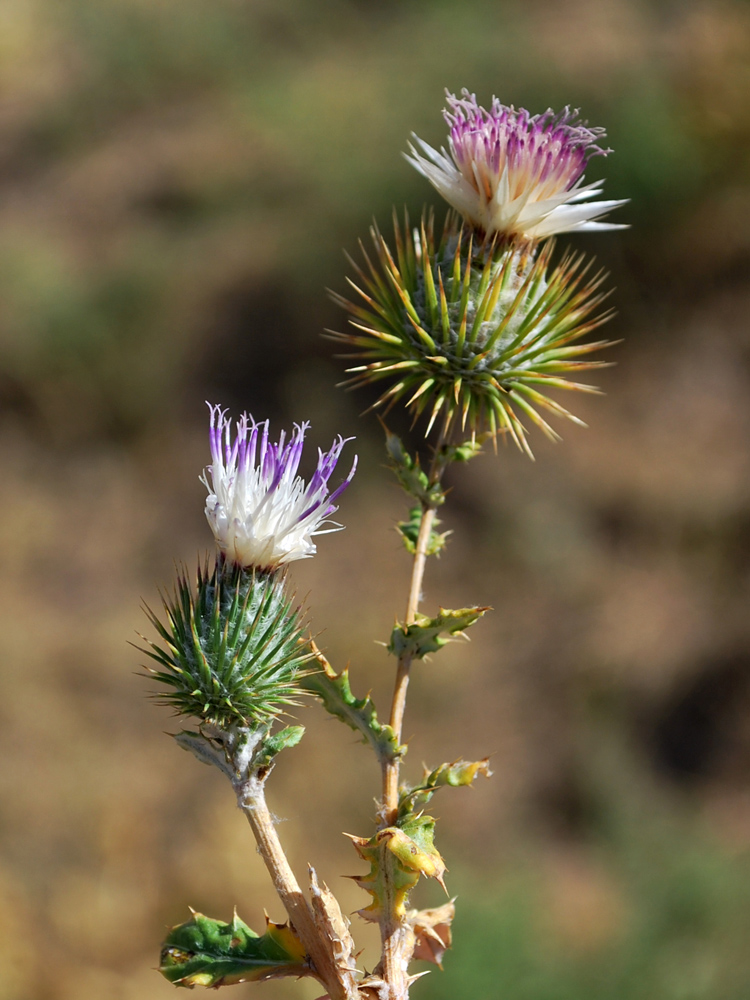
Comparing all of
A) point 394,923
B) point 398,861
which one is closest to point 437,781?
point 398,861

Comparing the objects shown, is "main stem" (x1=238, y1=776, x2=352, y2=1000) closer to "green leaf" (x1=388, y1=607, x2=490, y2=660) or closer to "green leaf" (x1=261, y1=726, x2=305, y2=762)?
"green leaf" (x1=261, y1=726, x2=305, y2=762)

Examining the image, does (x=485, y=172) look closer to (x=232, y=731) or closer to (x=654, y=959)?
(x=232, y=731)

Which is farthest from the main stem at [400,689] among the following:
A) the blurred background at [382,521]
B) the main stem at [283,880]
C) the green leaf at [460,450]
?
the blurred background at [382,521]

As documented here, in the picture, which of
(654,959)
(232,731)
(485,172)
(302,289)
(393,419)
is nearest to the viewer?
(232,731)

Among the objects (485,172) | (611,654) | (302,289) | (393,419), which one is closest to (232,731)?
(485,172)

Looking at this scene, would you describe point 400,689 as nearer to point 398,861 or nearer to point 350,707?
point 350,707

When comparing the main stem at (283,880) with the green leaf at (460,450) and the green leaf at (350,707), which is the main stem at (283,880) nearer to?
the green leaf at (350,707)
